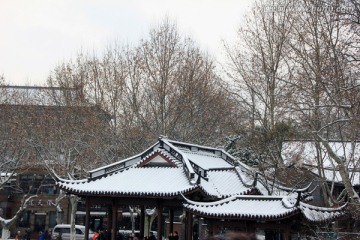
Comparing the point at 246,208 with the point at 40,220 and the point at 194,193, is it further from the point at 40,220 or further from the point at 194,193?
the point at 40,220

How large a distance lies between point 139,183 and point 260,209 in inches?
205

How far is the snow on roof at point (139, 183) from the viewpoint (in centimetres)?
2055

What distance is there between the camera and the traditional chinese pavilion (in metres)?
17.8

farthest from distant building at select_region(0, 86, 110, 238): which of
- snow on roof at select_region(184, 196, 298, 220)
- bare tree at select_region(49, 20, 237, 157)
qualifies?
snow on roof at select_region(184, 196, 298, 220)

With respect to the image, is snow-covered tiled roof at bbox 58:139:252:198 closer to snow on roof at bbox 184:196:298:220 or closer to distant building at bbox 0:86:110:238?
snow on roof at bbox 184:196:298:220

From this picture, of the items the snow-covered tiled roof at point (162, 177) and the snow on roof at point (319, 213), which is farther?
the snow-covered tiled roof at point (162, 177)

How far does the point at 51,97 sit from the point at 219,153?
11419 millimetres

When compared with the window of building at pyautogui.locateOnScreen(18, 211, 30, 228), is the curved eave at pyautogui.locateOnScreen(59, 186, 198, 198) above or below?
above

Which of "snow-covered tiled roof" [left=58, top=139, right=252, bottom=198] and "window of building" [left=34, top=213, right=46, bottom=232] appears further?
"window of building" [left=34, top=213, right=46, bottom=232]

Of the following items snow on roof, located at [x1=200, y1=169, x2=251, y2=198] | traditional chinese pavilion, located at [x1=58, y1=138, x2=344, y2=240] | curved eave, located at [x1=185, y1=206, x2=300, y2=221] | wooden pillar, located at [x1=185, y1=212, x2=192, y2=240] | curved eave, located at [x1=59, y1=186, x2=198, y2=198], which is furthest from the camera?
snow on roof, located at [x1=200, y1=169, x2=251, y2=198]

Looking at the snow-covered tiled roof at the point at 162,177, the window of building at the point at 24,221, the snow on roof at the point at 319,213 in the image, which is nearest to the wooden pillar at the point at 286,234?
the snow on roof at the point at 319,213

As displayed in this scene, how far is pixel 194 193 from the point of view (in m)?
20.6

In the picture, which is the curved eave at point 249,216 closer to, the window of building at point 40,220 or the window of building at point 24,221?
the window of building at point 40,220

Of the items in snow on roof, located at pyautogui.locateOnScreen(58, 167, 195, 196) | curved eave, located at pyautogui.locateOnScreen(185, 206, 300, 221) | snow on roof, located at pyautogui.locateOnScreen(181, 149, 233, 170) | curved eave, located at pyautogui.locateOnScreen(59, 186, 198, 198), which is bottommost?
curved eave, located at pyautogui.locateOnScreen(185, 206, 300, 221)
